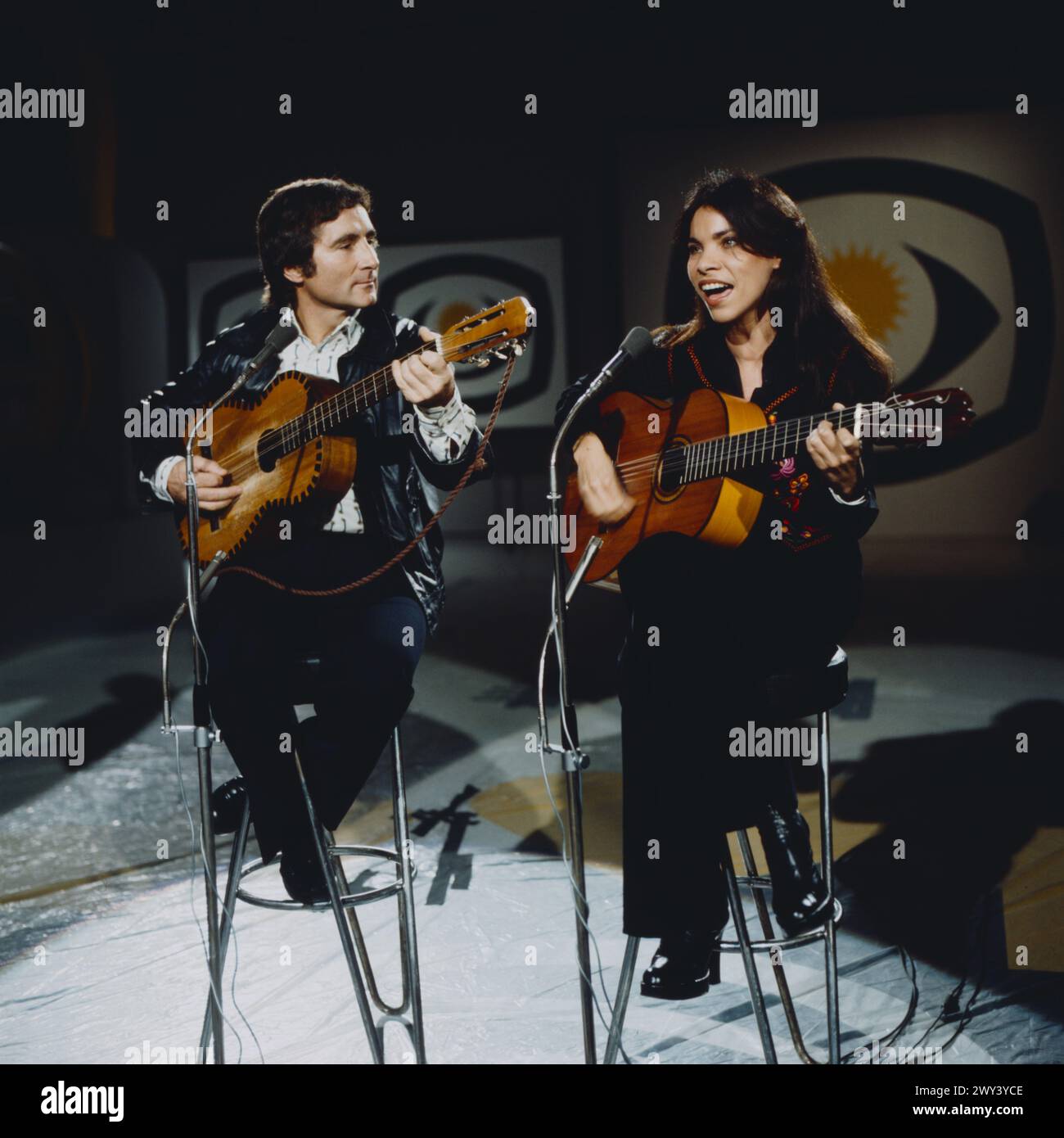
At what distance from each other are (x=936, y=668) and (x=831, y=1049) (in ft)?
11.9

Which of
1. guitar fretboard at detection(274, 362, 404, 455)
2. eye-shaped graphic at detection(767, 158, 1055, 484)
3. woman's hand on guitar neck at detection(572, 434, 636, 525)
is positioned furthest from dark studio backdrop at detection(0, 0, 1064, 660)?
woman's hand on guitar neck at detection(572, 434, 636, 525)

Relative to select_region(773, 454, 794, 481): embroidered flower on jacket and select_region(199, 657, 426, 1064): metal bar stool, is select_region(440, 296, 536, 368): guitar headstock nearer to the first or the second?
select_region(773, 454, 794, 481): embroidered flower on jacket

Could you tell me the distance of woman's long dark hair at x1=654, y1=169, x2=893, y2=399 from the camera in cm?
218

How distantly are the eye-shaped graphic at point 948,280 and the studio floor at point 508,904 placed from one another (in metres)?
3.51

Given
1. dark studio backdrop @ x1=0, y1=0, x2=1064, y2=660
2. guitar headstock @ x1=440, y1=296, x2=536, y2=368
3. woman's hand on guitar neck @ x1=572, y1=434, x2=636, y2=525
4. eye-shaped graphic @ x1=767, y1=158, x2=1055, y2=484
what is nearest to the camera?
guitar headstock @ x1=440, y1=296, x2=536, y2=368

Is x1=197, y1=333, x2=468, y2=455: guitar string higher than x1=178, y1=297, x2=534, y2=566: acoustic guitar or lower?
higher

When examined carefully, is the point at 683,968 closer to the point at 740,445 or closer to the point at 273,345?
the point at 740,445

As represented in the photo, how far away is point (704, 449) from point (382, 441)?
0.63 meters

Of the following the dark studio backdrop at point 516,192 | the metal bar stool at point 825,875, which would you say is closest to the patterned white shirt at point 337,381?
the metal bar stool at point 825,875

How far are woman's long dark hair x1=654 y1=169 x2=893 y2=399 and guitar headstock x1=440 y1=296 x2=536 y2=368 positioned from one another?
305 mm

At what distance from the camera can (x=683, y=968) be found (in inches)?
84.8

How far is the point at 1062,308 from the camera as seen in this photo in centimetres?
828

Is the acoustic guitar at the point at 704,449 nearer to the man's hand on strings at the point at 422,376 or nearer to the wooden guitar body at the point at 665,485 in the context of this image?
the wooden guitar body at the point at 665,485

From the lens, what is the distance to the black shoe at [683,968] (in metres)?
2.15
